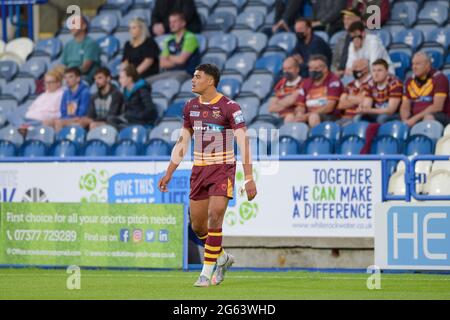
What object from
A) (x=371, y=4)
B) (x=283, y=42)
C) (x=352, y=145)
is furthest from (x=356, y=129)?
(x=283, y=42)

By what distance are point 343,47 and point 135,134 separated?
3623mm

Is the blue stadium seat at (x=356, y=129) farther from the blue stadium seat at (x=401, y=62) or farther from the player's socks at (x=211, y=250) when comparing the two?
the player's socks at (x=211, y=250)

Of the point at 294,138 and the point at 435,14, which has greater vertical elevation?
the point at 435,14

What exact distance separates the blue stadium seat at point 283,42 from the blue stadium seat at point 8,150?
4.69 m

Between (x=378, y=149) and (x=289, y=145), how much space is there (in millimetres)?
1407

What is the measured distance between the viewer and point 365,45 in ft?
61.6

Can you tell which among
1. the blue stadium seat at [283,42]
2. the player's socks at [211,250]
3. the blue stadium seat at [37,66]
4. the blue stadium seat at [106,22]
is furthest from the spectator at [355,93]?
the blue stadium seat at [37,66]

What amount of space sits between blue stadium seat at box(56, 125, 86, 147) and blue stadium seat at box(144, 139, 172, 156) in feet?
4.83

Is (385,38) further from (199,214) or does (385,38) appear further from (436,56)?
(199,214)

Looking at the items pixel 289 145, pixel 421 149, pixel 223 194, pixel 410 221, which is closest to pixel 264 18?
pixel 289 145

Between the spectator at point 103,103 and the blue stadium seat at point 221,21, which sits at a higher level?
the blue stadium seat at point 221,21

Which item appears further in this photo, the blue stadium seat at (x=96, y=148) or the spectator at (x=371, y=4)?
the spectator at (x=371, y=4)

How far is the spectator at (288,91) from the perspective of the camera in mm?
18891

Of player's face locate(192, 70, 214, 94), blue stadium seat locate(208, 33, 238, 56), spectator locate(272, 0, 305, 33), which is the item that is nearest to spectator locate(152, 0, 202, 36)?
blue stadium seat locate(208, 33, 238, 56)
